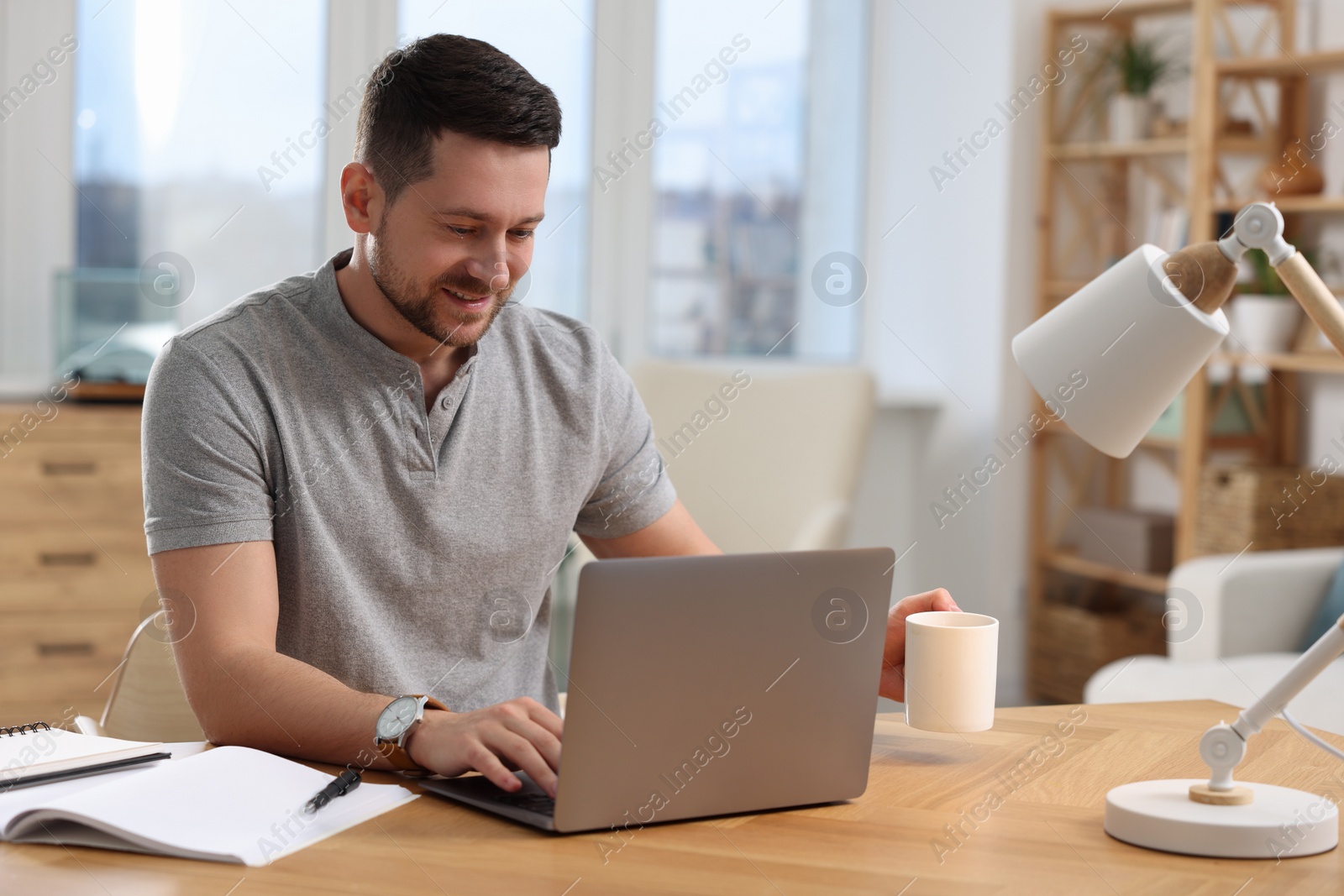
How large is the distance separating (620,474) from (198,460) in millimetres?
531

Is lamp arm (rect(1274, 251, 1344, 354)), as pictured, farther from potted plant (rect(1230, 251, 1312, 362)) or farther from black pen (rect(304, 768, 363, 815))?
potted plant (rect(1230, 251, 1312, 362))

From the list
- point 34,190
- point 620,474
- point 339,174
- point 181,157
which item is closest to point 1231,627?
point 620,474

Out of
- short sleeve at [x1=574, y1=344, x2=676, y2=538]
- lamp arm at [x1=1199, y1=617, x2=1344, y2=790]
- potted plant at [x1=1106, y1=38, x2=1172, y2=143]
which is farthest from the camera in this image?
potted plant at [x1=1106, y1=38, x2=1172, y2=143]

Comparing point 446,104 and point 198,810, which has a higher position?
point 446,104

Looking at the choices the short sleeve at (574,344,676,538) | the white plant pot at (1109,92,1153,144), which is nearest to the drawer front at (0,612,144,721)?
the short sleeve at (574,344,676,538)

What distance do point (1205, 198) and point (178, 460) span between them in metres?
2.85

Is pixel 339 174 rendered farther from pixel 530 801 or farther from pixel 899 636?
pixel 530 801

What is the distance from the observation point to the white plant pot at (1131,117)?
374 centimetres

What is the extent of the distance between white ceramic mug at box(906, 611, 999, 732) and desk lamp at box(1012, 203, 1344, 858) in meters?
0.17

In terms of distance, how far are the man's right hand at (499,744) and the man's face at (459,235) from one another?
1.75 ft

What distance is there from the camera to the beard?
4.79 feet

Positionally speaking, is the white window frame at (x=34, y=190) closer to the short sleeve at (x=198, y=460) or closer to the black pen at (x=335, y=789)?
the short sleeve at (x=198, y=460)

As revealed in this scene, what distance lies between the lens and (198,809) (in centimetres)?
96

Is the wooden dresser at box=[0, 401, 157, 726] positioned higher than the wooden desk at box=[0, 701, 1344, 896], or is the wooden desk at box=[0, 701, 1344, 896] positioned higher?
the wooden desk at box=[0, 701, 1344, 896]
